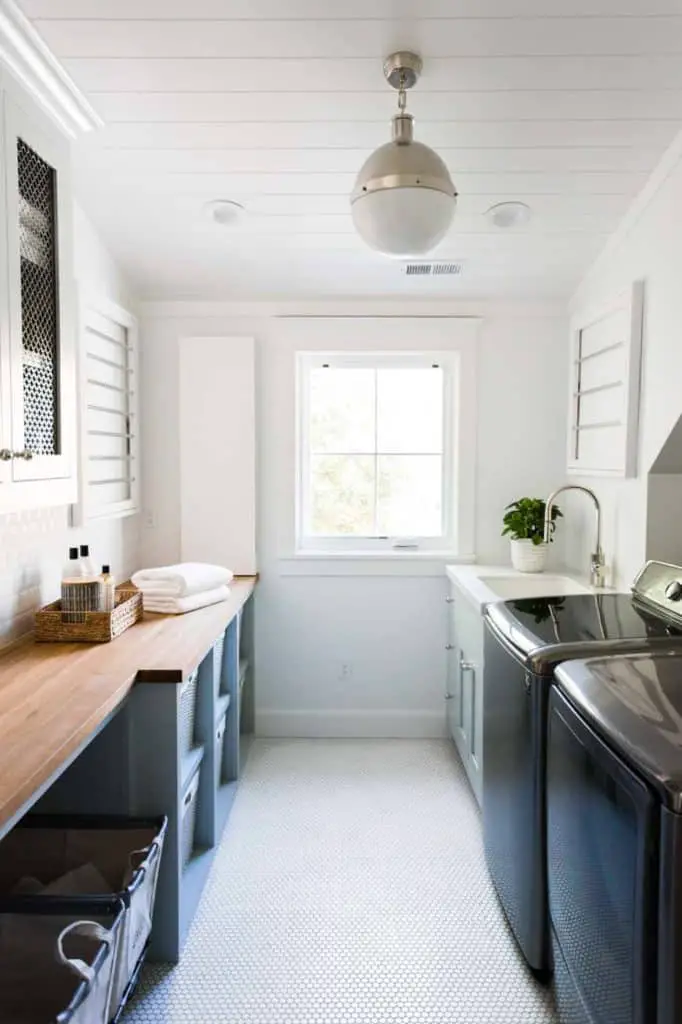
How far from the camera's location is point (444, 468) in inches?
131

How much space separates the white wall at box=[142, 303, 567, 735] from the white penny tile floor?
397 millimetres

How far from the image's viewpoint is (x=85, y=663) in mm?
1854

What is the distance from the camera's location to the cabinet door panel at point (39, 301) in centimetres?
160

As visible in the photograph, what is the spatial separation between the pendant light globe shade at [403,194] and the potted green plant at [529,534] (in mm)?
1572

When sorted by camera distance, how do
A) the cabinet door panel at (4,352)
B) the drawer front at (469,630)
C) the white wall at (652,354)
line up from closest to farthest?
the cabinet door panel at (4,352)
the white wall at (652,354)
the drawer front at (469,630)

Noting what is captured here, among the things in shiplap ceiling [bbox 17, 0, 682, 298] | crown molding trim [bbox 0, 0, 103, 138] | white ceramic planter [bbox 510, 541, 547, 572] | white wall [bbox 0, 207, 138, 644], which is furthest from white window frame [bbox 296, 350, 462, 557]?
crown molding trim [bbox 0, 0, 103, 138]

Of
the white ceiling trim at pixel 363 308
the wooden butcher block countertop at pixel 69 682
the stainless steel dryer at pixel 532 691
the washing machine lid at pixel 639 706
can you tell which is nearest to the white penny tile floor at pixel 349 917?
the stainless steel dryer at pixel 532 691

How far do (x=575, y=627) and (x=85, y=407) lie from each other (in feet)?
→ 6.09

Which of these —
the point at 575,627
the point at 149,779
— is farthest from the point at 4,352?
the point at 575,627

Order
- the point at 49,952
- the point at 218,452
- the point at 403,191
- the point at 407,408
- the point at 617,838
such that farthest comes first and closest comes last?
the point at 407,408 < the point at 218,452 < the point at 403,191 < the point at 49,952 < the point at 617,838

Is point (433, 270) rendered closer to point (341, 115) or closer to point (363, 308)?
point (363, 308)

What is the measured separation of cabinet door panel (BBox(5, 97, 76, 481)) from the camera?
1600 mm

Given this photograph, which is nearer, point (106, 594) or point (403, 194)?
point (403, 194)

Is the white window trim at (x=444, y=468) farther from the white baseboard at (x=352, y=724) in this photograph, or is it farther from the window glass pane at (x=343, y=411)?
the white baseboard at (x=352, y=724)
